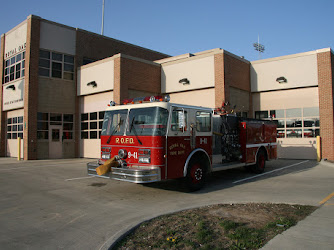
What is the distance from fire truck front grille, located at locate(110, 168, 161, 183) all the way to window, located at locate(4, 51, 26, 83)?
15017 mm

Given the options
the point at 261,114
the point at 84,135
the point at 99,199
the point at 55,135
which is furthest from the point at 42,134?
the point at 261,114

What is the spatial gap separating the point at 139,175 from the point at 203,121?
280cm

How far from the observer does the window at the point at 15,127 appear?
19500 mm

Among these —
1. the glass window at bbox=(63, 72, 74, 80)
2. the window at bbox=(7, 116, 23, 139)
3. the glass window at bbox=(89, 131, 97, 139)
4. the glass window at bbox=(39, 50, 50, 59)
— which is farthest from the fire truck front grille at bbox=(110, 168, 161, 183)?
the window at bbox=(7, 116, 23, 139)

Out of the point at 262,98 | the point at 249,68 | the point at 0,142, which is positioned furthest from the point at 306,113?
the point at 0,142

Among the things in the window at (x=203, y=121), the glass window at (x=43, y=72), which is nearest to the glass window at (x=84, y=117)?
the glass window at (x=43, y=72)

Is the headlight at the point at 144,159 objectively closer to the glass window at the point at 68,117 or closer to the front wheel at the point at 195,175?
the front wheel at the point at 195,175

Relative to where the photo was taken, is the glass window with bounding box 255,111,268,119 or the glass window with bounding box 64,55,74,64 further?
the glass window with bounding box 64,55,74,64

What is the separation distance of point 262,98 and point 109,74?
9.54m

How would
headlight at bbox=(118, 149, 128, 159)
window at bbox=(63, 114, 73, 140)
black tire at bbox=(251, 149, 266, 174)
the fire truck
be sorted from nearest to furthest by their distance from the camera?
the fire truck → headlight at bbox=(118, 149, 128, 159) → black tire at bbox=(251, 149, 266, 174) → window at bbox=(63, 114, 73, 140)

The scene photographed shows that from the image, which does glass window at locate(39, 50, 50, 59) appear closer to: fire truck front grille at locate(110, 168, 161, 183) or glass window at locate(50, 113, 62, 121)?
glass window at locate(50, 113, 62, 121)

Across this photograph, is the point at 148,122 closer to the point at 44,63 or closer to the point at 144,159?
the point at 144,159

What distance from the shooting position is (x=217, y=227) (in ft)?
16.0

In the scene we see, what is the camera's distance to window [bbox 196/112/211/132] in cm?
838
